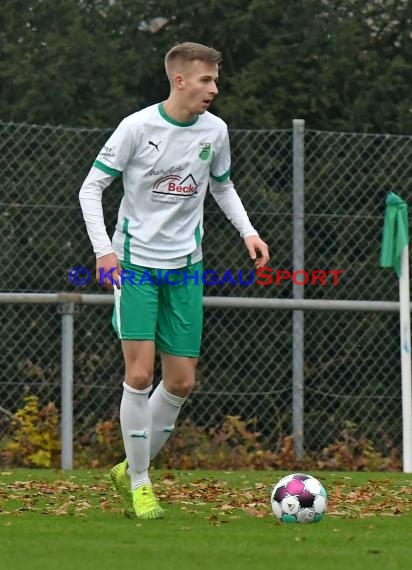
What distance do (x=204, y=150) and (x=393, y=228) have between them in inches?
120

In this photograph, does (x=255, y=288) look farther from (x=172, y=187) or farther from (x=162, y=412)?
(x=172, y=187)

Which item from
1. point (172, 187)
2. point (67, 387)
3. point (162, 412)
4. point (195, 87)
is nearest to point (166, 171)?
point (172, 187)

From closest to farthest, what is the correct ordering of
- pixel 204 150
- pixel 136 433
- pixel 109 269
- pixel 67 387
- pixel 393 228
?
pixel 109 269
pixel 136 433
pixel 204 150
pixel 67 387
pixel 393 228

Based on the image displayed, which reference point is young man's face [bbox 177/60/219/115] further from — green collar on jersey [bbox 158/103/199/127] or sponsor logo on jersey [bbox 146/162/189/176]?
sponsor logo on jersey [bbox 146/162/189/176]

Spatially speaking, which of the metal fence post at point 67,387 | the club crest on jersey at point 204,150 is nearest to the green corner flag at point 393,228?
the metal fence post at point 67,387

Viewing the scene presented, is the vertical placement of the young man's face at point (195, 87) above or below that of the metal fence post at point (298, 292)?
above

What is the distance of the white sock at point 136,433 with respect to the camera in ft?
23.3

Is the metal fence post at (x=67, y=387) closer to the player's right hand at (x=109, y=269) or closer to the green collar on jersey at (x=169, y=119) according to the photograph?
the green collar on jersey at (x=169, y=119)

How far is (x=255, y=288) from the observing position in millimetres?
10367

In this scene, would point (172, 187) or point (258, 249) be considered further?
point (258, 249)

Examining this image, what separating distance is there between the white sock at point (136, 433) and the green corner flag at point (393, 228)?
3337 mm

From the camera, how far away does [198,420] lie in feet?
34.1

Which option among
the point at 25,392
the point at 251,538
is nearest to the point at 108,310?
the point at 25,392

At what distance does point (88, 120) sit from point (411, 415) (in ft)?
10.0
